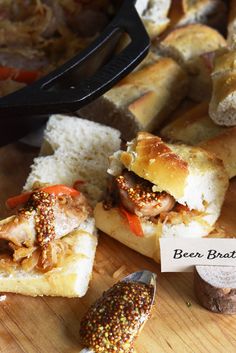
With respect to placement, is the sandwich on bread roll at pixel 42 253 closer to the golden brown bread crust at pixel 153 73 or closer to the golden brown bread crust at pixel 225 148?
the golden brown bread crust at pixel 225 148

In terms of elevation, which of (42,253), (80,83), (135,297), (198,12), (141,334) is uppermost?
(80,83)

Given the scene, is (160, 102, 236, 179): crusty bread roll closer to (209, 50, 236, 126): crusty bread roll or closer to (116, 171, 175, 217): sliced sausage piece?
(209, 50, 236, 126): crusty bread roll

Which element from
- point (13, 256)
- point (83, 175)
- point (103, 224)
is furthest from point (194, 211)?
point (13, 256)

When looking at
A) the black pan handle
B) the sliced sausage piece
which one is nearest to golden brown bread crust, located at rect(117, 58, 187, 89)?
the black pan handle

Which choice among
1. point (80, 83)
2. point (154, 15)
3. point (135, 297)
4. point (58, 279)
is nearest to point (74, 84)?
point (80, 83)

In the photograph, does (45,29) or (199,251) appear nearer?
(199,251)

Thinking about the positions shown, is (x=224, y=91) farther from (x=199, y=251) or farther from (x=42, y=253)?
(x=42, y=253)

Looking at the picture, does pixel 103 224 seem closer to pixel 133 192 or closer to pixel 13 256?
pixel 133 192
